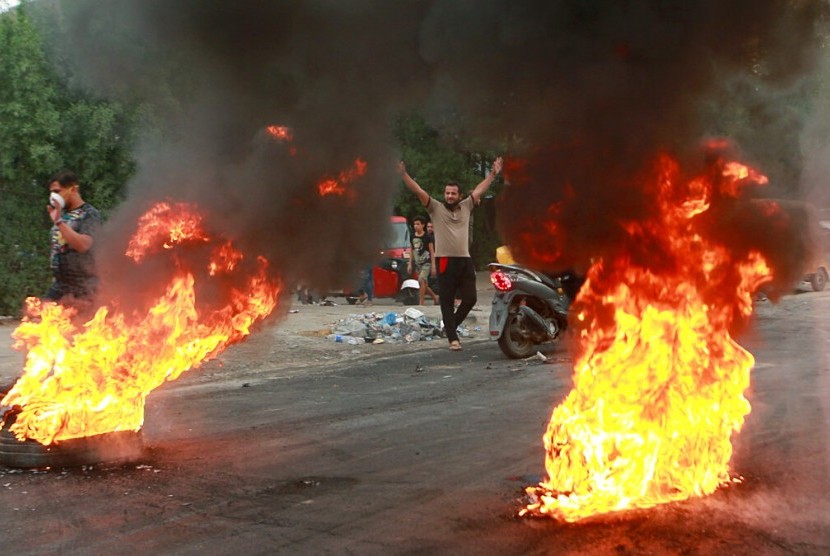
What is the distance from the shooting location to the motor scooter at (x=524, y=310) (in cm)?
1095

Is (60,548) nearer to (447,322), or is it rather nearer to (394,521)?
(394,521)

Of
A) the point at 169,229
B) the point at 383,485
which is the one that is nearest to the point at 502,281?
the point at 169,229

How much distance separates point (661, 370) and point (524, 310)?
6.18 metres

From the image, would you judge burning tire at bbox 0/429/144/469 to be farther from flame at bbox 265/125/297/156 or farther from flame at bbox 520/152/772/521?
flame at bbox 520/152/772/521

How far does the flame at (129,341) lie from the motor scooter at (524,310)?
462 cm

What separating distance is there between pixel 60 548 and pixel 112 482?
1.12 m

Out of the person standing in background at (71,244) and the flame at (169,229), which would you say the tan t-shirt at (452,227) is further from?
the flame at (169,229)

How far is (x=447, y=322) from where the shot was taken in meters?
11.8

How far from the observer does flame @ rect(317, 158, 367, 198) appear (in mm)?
6480

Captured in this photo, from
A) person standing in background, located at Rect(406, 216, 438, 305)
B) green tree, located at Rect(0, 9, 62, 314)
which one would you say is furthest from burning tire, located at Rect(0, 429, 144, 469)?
person standing in background, located at Rect(406, 216, 438, 305)

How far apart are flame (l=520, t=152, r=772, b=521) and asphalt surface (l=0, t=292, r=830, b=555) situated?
0.19m

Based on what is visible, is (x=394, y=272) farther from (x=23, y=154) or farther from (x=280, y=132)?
(x=280, y=132)

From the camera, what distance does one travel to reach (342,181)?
653cm

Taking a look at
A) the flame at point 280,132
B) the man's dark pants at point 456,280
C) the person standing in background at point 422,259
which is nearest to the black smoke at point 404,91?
the flame at point 280,132
